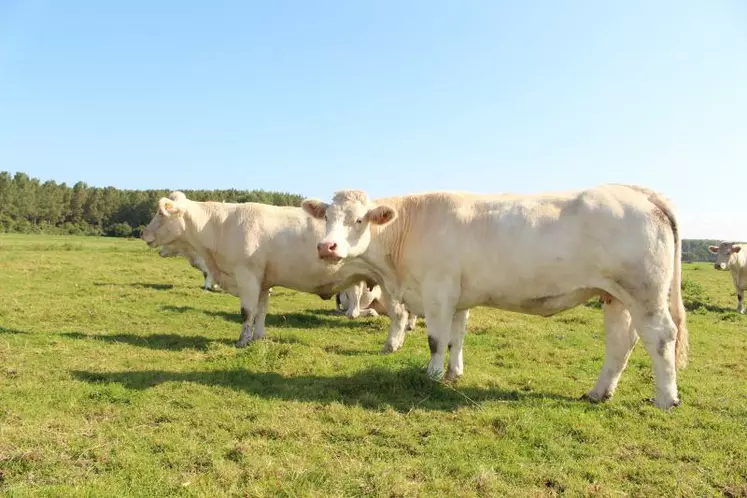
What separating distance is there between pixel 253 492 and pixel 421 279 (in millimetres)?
3811

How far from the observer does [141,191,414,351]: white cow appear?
10.6 metres

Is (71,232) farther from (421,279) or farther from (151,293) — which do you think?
(421,279)

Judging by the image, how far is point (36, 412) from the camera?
586 centimetres

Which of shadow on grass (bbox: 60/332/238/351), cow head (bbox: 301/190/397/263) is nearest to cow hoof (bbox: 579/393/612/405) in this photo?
cow head (bbox: 301/190/397/263)

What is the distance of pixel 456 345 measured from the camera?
774 cm

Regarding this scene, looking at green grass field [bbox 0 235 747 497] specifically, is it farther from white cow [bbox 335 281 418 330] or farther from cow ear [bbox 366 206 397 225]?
white cow [bbox 335 281 418 330]

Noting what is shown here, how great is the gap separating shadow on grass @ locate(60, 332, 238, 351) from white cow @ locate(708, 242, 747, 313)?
57.2ft

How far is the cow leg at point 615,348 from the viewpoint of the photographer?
6902 mm

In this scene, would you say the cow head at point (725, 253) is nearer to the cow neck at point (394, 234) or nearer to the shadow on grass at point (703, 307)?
the shadow on grass at point (703, 307)

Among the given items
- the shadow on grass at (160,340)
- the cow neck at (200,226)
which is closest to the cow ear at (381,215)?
the shadow on grass at (160,340)

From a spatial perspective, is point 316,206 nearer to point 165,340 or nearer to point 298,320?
point 165,340

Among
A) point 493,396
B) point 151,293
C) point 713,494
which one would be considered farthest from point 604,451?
point 151,293

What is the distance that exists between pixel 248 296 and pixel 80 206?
97905 mm

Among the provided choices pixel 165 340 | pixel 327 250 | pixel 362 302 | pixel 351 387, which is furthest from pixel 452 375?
pixel 362 302
